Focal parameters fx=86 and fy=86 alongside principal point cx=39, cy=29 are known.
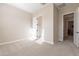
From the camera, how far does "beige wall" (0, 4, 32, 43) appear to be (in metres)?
5.00

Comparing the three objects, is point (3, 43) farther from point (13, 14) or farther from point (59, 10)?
point (59, 10)

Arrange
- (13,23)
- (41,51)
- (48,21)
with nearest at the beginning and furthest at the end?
(41,51) < (48,21) < (13,23)

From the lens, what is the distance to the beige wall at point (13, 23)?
16.4ft

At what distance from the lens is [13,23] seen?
5699 millimetres

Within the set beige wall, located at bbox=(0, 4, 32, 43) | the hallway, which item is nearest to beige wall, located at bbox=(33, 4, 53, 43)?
the hallway

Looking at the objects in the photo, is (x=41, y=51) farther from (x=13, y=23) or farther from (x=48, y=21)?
(x=13, y=23)

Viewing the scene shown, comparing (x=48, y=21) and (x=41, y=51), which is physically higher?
(x=48, y=21)

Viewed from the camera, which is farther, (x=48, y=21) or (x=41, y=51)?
(x=48, y=21)

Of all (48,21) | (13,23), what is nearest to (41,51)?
(48,21)

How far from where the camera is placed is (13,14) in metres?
5.69

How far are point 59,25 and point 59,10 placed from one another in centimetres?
103

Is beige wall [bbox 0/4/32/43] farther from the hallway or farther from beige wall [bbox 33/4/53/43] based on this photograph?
beige wall [bbox 33/4/53/43]

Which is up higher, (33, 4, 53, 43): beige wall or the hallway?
(33, 4, 53, 43): beige wall

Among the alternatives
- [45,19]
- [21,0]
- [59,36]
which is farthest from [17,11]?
[21,0]
